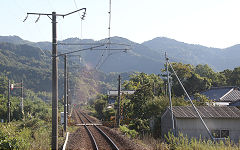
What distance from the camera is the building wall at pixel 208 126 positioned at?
2644cm

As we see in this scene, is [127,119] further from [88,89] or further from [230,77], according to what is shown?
[88,89]

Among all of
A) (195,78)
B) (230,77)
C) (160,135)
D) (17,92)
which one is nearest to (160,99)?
(160,135)

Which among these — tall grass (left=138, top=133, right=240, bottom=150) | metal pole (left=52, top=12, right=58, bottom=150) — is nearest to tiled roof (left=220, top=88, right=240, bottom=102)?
tall grass (left=138, top=133, right=240, bottom=150)

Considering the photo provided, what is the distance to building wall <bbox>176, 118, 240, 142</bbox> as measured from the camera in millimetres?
26438

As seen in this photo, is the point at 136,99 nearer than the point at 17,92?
Yes

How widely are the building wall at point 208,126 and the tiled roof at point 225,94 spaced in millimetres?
23093

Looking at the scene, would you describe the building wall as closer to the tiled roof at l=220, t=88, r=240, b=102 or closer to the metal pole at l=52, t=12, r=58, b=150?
the metal pole at l=52, t=12, r=58, b=150

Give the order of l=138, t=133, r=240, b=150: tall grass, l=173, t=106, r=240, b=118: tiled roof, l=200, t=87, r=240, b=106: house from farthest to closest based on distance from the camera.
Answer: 1. l=200, t=87, r=240, b=106: house
2. l=173, t=106, r=240, b=118: tiled roof
3. l=138, t=133, r=240, b=150: tall grass

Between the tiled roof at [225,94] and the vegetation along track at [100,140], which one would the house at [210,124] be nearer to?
the vegetation along track at [100,140]

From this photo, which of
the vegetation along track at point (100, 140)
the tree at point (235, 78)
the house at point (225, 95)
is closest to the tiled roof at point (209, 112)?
the vegetation along track at point (100, 140)

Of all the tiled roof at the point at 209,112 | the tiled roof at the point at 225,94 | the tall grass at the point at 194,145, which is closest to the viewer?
the tall grass at the point at 194,145

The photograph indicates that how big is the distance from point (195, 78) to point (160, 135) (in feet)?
118

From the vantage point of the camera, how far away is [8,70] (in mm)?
160250

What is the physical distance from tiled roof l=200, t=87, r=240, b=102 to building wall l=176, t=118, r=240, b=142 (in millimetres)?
23093
